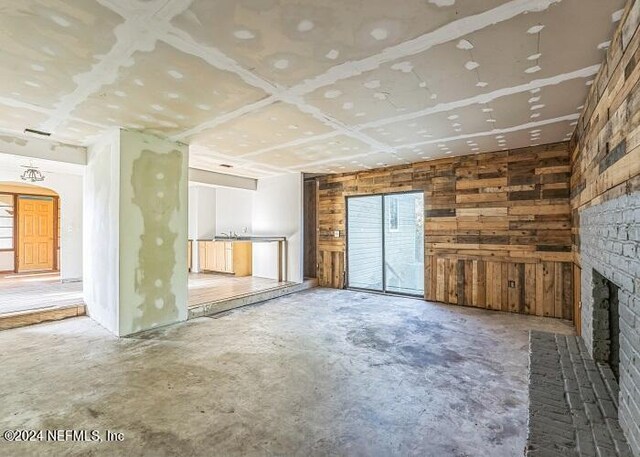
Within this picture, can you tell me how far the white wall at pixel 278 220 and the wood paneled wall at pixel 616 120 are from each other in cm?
500

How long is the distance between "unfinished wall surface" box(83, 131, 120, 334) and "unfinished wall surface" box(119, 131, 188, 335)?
0.11 m

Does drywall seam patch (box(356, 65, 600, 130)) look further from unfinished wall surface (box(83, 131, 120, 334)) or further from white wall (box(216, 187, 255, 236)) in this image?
white wall (box(216, 187, 255, 236))

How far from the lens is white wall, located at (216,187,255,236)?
8.69 metres

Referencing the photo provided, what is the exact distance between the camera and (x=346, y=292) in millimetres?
6699

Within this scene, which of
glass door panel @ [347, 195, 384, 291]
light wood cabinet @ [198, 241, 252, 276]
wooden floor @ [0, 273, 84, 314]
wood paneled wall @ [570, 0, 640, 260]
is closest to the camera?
wood paneled wall @ [570, 0, 640, 260]

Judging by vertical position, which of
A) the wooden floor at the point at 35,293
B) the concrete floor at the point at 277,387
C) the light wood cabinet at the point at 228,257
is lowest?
the concrete floor at the point at 277,387

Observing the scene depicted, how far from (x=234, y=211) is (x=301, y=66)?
22.9 feet

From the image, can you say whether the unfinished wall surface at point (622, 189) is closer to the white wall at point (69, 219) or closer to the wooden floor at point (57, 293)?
the wooden floor at point (57, 293)

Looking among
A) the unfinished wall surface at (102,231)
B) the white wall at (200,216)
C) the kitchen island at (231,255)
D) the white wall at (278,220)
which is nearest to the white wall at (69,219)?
the white wall at (200,216)

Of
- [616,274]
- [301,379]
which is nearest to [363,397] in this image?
[301,379]

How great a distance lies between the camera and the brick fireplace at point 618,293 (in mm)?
1816

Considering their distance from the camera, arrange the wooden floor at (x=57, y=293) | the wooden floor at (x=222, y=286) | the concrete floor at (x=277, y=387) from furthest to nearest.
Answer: the wooden floor at (x=222, y=286), the wooden floor at (x=57, y=293), the concrete floor at (x=277, y=387)

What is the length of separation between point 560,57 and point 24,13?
138 inches

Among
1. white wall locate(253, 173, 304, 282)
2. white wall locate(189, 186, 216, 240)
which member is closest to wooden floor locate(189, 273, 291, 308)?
white wall locate(253, 173, 304, 282)
